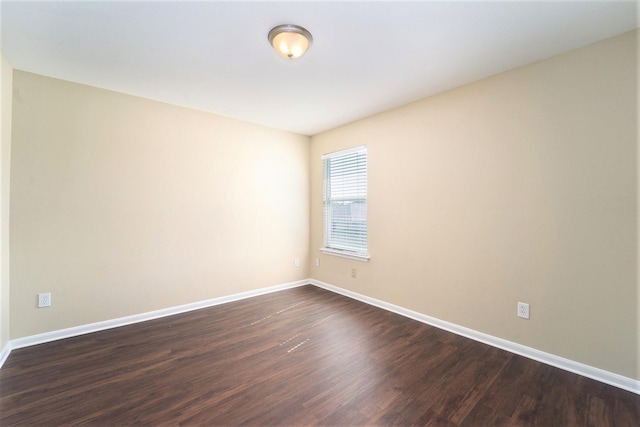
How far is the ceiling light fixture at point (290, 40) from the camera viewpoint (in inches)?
72.2

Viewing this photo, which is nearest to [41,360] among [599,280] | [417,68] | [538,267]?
[417,68]

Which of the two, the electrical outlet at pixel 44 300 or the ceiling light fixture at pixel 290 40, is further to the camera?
the electrical outlet at pixel 44 300

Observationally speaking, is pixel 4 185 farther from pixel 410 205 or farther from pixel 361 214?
pixel 410 205

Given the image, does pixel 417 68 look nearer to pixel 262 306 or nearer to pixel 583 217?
pixel 583 217

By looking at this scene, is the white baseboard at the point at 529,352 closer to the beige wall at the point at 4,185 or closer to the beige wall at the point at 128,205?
the beige wall at the point at 128,205

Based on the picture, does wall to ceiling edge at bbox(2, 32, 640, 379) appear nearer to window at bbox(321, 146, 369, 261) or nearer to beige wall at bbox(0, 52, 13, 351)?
beige wall at bbox(0, 52, 13, 351)

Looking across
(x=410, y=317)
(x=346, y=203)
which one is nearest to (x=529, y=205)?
(x=410, y=317)

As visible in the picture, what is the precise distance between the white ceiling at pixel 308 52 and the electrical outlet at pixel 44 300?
79.8 inches

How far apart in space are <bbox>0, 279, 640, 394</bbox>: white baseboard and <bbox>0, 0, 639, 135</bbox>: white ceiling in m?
2.39

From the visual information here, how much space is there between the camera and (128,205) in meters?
2.89

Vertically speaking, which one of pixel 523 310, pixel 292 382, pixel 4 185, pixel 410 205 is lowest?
pixel 292 382

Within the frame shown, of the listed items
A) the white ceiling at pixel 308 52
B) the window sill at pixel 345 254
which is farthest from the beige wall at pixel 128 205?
the window sill at pixel 345 254

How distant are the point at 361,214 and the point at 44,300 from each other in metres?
3.46

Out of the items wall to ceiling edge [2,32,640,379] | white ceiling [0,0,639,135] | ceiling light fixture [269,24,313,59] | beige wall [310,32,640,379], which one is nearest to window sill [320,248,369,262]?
wall to ceiling edge [2,32,640,379]
